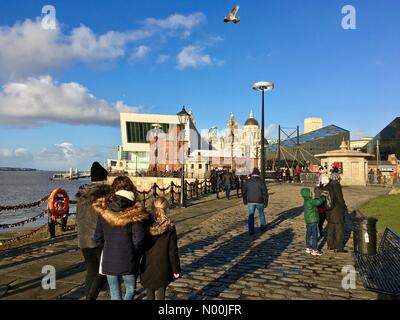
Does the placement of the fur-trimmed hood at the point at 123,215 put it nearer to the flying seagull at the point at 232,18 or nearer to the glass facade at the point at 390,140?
the flying seagull at the point at 232,18

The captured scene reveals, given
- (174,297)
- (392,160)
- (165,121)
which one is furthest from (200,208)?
(165,121)

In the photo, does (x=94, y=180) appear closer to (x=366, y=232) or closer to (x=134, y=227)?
(x=134, y=227)

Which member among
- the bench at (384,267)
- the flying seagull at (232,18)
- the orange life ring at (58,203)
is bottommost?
the bench at (384,267)

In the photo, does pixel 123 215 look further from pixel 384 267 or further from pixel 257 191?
pixel 257 191

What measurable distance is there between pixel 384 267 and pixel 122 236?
4.48 meters

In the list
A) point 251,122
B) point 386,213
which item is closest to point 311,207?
point 386,213

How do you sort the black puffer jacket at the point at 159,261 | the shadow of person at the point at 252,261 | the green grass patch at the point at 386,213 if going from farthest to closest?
the green grass patch at the point at 386,213
the shadow of person at the point at 252,261
the black puffer jacket at the point at 159,261

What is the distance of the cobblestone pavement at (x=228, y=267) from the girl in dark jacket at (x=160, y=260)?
1.32 metres

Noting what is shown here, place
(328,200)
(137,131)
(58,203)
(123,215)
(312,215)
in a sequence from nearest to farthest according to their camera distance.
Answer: (123,215)
(312,215)
(328,200)
(58,203)
(137,131)

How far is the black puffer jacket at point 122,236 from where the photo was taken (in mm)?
3674

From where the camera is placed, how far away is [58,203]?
11133mm

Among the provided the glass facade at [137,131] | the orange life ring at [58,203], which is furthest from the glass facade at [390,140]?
the orange life ring at [58,203]
